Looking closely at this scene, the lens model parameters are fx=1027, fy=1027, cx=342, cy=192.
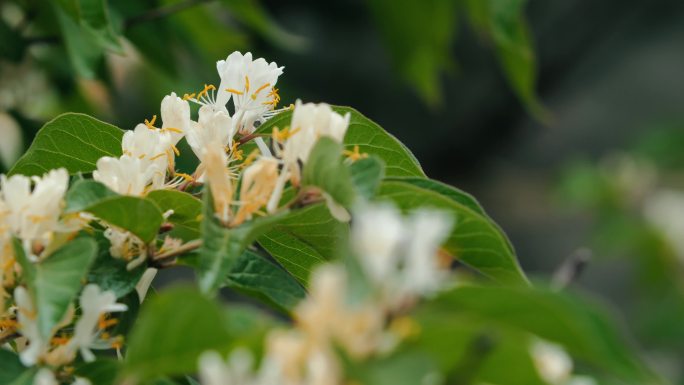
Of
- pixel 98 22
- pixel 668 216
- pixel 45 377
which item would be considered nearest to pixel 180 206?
pixel 45 377

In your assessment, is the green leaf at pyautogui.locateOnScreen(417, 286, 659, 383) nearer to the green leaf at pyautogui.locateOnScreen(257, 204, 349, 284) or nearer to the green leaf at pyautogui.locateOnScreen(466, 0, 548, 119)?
the green leaf at pyautogui.locateOnScreen(257, 204, 349, 284)

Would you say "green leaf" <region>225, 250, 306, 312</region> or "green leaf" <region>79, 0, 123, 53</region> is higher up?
"green leaf" <region>225, 250, 306, 312</region>

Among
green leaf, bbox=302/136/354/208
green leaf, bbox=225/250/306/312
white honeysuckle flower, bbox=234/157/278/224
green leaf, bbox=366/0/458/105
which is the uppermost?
green leaf, bbox=302/136/354/208

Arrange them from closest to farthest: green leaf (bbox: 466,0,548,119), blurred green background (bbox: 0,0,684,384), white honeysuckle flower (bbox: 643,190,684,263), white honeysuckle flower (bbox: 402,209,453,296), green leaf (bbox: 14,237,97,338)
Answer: white honeysuckle flower (bbox: 402,209,453,296) → green leaf (bbox: 14,237,97,338) → green leaf (bbox: 466,0,548,119) → blurred green background (bbox: 0,0,684,384) → white honeysuckle flower (bbox: 643,190,684,263)

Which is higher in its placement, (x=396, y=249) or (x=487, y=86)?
(x=396, y=249)

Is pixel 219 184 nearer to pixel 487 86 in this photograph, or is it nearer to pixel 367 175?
pixel 367 175

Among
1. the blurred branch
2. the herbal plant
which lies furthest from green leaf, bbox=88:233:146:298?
Answer: the blurred branch

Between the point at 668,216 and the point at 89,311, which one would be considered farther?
the point at 668,216
